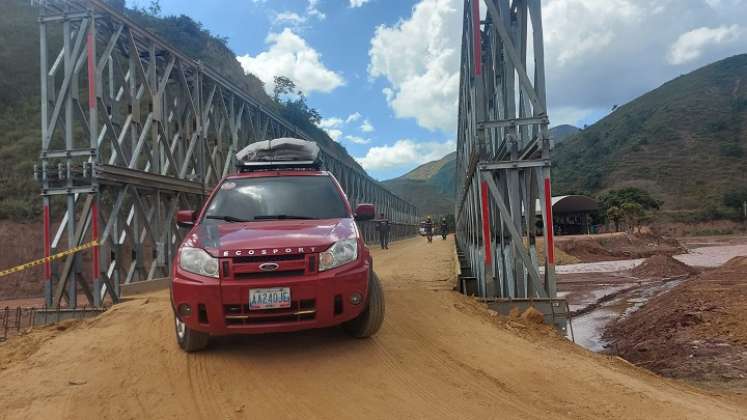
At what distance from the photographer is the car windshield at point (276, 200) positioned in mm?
5219

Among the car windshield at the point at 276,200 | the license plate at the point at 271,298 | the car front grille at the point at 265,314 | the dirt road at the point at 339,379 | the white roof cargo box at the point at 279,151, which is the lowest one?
the dirt road at the point at 339,379

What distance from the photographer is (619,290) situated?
1819 cm

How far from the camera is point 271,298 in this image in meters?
4.01

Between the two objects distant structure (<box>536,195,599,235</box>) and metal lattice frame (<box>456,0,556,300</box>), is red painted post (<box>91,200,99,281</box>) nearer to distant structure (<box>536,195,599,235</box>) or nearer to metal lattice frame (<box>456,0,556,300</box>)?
metal lattice frame (<box>456,0,556,300</box>)

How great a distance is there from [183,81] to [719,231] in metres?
68.6

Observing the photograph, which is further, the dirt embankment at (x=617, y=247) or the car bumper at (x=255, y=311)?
the dirt embankment at (x=617, y=247)

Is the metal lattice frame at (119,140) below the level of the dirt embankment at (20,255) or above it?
above

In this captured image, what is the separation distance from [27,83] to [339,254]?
42.4 meters

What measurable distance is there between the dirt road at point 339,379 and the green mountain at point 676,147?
7095cm

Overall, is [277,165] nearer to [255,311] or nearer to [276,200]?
[276,200]

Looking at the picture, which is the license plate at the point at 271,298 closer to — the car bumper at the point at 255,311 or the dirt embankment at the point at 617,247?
the car bumper at the point at 255,311

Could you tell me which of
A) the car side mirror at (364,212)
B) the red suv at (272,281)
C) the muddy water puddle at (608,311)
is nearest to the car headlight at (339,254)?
the red suv at (272,281)

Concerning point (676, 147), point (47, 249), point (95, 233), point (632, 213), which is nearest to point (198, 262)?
point (95, 233)

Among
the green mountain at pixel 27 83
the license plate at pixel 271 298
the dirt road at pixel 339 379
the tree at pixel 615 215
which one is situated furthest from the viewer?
the tree at pixel 615 215
